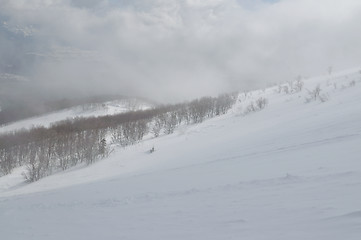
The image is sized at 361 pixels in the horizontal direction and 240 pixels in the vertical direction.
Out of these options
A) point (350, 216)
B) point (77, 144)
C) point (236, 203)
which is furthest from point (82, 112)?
point (350, 216)

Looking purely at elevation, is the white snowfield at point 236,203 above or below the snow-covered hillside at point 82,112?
below

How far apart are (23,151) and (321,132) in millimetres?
56634

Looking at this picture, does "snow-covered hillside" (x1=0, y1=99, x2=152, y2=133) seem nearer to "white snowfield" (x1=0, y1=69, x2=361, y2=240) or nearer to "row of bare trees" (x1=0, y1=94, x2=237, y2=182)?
"row of bare trees" (x1=0, y1=94, x2=237, y2=182)

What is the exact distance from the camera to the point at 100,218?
6664 mm

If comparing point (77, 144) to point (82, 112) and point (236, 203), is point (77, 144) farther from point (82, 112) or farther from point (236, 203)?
point (82, 112)

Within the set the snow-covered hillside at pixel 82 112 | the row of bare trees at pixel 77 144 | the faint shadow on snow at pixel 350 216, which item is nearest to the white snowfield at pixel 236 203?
the faint shadow on snow at pixel 350 216

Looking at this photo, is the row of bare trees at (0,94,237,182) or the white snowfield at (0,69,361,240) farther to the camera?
the row of bare trees at (0,94,237,182)

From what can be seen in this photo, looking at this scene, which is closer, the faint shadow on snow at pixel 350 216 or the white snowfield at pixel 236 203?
the faint shadow on snow at pixel 350 216

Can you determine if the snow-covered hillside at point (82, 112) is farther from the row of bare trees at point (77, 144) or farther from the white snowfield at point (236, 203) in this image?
the white snowfield at point (236, 203)

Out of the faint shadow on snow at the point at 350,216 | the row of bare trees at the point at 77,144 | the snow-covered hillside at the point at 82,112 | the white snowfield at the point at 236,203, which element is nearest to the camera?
the faint shadow on snow at the point at 350,216

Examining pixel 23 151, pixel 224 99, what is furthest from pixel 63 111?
pixel 224 99

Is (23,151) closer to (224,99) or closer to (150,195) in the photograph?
(224,99)

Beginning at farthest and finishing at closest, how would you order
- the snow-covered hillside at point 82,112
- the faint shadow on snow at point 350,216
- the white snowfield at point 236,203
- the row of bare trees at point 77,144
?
the snow-covered hillside at point 82,112 → the row of bare trees at point 77,144 → the white snowfield at point 236,203 → the faint shadow on snow at point 350,216

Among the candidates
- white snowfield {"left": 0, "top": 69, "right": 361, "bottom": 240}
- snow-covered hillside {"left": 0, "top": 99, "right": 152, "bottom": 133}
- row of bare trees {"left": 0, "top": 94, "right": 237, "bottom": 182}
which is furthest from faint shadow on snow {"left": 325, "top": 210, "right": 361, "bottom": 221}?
snow-covered hillside {"left": 0, "top": 99, "right": 152, "bottom": 133}
